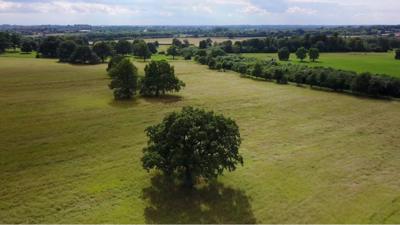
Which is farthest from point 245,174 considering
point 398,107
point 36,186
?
point 398,107

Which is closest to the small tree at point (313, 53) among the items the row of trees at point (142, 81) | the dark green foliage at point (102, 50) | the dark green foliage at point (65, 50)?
the dark green foliage at point (102, 50)

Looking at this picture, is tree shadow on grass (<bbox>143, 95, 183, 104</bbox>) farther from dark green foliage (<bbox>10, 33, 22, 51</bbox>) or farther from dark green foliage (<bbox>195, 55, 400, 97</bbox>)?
dark green foliage (<bbox>10, 33, 22, 51</bbox>)

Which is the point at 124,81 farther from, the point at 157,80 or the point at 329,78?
the point at 329,78

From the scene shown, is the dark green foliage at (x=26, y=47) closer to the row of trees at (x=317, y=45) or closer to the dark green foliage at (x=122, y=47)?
the dark green foliage at (x=122, y=47)

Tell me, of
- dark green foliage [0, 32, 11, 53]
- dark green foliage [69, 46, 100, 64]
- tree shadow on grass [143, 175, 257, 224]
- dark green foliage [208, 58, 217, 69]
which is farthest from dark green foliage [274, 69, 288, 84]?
dark green foliage [0, 32, 11, 53]

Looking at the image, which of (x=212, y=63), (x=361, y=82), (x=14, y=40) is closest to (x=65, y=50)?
(x=14, y=40)

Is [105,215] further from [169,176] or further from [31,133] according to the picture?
[31,133]
